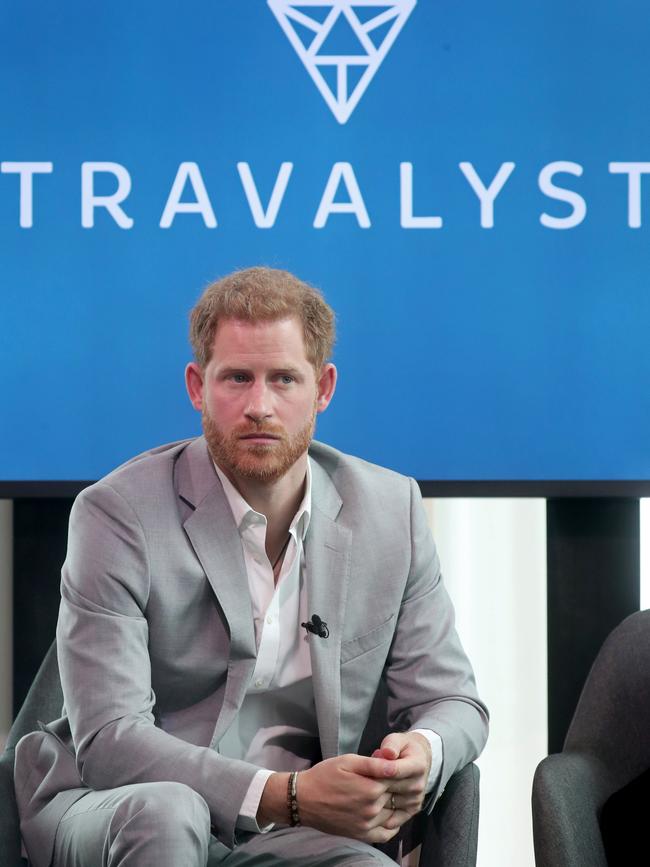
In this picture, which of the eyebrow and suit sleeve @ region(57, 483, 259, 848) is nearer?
suit sleeve @ region(57, 483, 259, 848)

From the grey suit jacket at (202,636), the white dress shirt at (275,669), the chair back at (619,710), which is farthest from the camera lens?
the chair back at (619,710)

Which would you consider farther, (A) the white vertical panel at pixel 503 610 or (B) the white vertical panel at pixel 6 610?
(A) the white vertical panel at pixel 503 610

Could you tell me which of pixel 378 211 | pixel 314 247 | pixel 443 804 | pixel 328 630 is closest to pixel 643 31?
pixel 378 211

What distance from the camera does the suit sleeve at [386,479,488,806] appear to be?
2326 millimetres

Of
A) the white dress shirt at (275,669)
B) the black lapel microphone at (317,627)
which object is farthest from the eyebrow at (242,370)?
the black lapel microphone at (317,627)

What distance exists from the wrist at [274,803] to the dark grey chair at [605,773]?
56cm

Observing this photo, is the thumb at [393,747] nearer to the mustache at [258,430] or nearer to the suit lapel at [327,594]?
the suit lapel at [327,594]

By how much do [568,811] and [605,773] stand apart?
0.28 meters

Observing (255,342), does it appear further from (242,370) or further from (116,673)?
(116,673)

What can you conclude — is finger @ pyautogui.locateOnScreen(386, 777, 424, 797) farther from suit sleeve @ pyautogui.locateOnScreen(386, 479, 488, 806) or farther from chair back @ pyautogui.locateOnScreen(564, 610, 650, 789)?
chair back @ pyautogui.locateOnScreen(564, 610, 650, 789)

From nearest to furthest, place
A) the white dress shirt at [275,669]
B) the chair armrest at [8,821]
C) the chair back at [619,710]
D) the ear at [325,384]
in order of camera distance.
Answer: the chair armrest at [8,821], the white dress shirt at [275,669], the ear at [325,384], the chair back at [619,710]

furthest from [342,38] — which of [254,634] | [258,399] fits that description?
[254,634]

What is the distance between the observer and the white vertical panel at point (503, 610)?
334cm

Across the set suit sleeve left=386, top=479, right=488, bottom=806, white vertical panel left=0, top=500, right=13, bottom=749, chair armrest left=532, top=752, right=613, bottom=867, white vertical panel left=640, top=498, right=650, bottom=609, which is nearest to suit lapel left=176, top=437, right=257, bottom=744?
suit sleeve left=386, top=479, right=488, bottom=806
